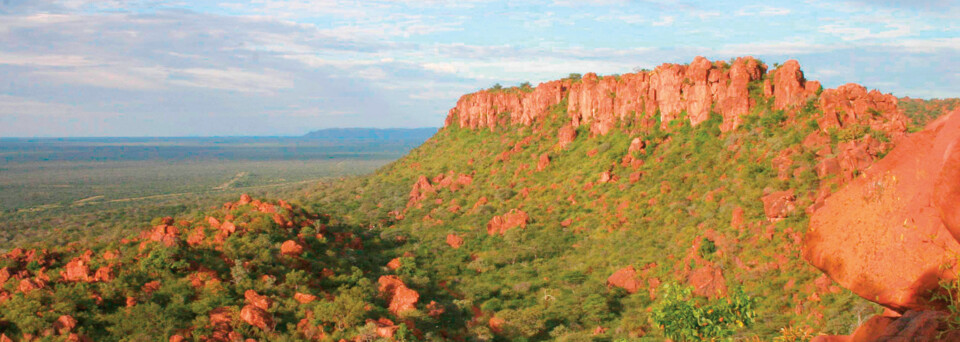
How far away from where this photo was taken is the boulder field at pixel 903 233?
6.68 metres

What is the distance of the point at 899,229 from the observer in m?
7.28

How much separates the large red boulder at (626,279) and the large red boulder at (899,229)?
24027 mm

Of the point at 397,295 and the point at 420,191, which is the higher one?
the point at 420,191

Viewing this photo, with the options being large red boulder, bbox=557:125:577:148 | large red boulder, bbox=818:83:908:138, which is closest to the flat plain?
large red boulder, bbox=557:125:577:148

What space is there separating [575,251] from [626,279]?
23.2 ft

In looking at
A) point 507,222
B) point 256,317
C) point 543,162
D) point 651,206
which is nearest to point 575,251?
point 651,206

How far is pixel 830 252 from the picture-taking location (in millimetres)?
8227

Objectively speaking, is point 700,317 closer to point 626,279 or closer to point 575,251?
point 626,279

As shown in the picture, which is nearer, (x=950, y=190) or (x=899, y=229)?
(x=950, y=190)

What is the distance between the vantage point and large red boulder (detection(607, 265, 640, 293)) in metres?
31.6

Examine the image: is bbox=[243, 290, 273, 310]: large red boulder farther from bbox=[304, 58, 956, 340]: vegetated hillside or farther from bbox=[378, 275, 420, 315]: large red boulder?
bbox=[304, 58, 956, 340]: vegetated hillside

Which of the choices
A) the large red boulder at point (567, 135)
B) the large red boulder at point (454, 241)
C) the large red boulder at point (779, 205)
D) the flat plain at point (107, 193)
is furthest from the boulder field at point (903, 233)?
the flat plain at point (107, 193)

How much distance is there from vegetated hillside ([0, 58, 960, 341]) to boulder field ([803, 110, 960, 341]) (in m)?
2.14

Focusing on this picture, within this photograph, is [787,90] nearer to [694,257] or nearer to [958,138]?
[694,257]
